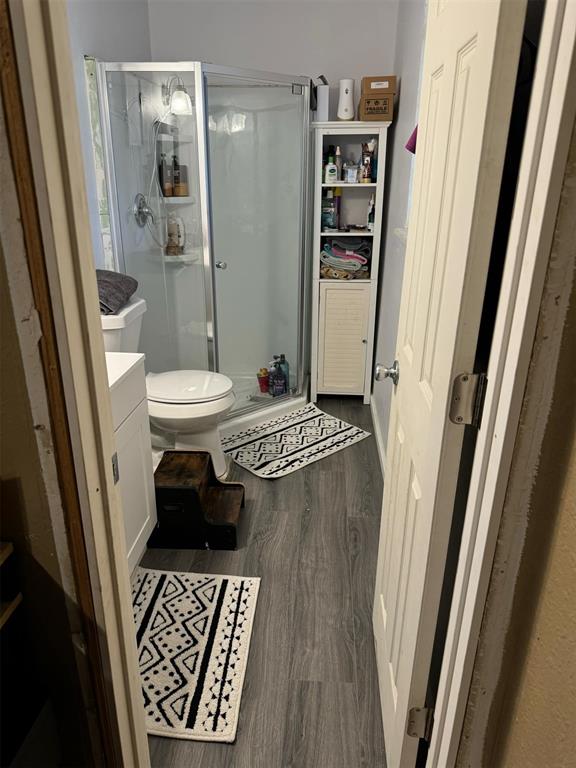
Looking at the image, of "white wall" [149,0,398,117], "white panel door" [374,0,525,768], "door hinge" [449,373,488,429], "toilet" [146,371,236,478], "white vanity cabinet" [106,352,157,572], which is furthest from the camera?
"white wall" [149,0,398,117]

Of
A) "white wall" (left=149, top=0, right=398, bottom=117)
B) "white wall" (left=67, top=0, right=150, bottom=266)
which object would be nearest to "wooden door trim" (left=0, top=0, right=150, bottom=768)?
"white wall" (left=67, top=0, right=150, bottom=266)

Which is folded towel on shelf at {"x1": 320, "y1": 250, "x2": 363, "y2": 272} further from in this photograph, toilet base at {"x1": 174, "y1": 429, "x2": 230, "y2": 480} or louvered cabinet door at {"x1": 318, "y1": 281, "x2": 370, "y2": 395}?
toilet base at {"x1": 174, "y1": 429, "x2": 230, "y2": 480}

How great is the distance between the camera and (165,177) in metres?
2.91

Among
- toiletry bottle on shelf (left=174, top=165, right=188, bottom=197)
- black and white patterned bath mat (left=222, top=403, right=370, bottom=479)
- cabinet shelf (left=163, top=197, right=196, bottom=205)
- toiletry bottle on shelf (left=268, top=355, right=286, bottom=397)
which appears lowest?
black and white patterned bath mat (left=222, top=403, right=370, bottom=479)

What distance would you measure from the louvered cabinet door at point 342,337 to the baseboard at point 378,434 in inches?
8.4

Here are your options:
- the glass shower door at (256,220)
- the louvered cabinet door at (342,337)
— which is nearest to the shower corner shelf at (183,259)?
the glass shower door at (256,220)

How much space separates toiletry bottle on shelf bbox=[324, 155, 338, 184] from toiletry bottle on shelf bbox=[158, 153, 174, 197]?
3.01 ft

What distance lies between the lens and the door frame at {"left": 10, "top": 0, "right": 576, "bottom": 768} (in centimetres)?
67

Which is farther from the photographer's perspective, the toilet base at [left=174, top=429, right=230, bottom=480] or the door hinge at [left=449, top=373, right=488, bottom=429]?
the toilet base at [left=174, top=429, right=230, bottom=480]

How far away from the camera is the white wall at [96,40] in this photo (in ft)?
7.89

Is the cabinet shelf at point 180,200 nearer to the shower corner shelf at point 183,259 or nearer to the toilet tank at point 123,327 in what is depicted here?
the shower corner shelf at point 183,259

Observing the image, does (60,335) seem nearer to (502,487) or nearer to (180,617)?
(502,487)

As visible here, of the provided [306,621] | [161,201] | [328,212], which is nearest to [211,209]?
[161,201]

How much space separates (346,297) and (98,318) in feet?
8.51
